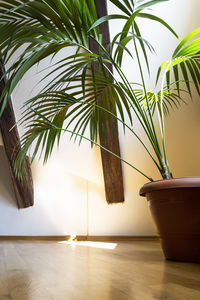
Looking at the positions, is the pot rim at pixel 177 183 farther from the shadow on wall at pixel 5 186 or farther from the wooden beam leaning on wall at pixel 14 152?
the shadow on wall at pixel 5 186

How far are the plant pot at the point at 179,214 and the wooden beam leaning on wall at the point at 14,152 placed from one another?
175cm

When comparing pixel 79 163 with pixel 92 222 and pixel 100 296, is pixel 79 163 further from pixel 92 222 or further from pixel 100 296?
pixel 100 296

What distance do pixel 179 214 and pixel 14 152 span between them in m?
2.15

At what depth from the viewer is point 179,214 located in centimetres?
157

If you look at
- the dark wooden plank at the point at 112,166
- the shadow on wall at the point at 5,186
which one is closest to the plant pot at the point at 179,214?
the dark wooden plank at the point at 112,166

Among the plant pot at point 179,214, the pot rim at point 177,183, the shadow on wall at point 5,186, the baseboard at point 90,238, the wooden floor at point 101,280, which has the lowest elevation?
the baseboard at point 90,238

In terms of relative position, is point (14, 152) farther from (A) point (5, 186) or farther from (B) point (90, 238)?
(B) point (90, 238)

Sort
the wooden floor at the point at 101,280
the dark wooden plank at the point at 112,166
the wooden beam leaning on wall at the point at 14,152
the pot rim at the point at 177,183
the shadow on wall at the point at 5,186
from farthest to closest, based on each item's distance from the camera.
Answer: the shadow on wall at the point at 5,186 → the wooden beam leaning on wall at the point at 14,152 → the dark wooden plank at the point at 112,166 → the pot rim at the point at 177,183 → the wooden floor at the point at 101,280

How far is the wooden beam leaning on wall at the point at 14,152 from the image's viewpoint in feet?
10.7

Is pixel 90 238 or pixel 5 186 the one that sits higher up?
pixel 5 186

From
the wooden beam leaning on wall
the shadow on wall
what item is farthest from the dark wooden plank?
the shadow on wall

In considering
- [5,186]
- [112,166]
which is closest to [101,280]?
[112,166]

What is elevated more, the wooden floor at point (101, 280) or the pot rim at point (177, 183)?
the pot rim at point (177, 183)

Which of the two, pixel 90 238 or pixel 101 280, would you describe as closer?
pixel 101 280
